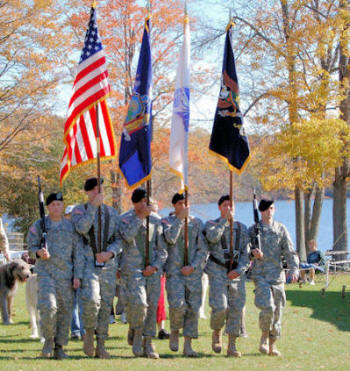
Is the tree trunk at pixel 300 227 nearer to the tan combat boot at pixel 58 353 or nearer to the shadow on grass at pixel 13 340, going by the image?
the shadow on grass at pixel 13 340

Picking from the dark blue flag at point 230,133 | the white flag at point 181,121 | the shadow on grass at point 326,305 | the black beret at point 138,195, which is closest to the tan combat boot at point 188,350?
the black beret at point 138,195

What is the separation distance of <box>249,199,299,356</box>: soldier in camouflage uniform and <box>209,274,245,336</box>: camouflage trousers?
263 millimetres

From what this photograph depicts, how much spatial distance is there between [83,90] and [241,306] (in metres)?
3.65

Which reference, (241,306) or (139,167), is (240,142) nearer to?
A: (139,167)

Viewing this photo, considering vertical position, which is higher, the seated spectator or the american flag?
the american flag

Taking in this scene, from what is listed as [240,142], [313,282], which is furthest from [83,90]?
[313,282]

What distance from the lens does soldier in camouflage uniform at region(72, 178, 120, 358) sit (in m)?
8.07

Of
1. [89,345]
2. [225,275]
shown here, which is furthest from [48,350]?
[225,275]

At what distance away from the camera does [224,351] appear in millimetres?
8859

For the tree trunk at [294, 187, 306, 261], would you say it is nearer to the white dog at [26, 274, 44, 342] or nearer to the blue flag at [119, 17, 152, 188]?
the white dog at [26, 274, 44, 342]

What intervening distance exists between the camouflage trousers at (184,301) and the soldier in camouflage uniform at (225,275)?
207 millimetres

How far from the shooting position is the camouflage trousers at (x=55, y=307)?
7.85m

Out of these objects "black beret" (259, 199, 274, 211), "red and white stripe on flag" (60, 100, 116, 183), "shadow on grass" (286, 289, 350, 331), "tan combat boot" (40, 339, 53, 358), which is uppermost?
"red and white stripe on flag" (60, 100, 116, 183)

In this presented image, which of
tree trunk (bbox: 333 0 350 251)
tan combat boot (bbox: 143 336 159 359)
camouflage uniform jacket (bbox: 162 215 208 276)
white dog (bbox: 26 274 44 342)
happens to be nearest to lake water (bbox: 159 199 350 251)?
tree trunk (bbox: 333 0 350 251)
